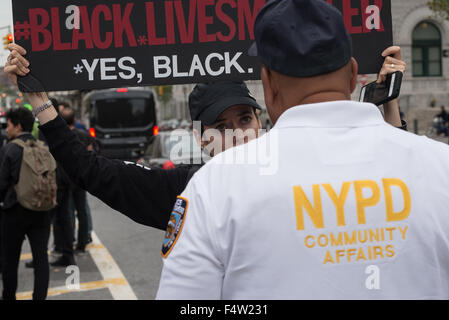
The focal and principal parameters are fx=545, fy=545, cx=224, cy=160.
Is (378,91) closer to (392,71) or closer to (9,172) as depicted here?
(392,71)

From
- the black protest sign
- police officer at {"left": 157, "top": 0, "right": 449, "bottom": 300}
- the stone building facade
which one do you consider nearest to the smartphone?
the black protest sign

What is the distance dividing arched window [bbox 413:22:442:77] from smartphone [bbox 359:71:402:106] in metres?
39.4

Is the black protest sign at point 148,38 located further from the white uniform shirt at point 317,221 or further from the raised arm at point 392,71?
the white uniform shirt at point 317,221

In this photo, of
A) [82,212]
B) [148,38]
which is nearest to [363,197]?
[148,38]

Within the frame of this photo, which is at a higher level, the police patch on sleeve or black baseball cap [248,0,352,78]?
black baseball cap [248,0,352,78]

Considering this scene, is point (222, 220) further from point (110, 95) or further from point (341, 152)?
point (110, 95)

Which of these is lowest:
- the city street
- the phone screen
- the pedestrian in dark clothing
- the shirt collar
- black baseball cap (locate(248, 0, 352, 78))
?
the city street

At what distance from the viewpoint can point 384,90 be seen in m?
2.15

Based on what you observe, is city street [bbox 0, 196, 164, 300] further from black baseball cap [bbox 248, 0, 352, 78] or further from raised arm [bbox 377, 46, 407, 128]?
black baseball cap [bbox 248, 0, 352, 78]

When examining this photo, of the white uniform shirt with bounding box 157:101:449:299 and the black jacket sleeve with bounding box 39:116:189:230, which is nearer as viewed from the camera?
the white uniform shirt with bounding box 157:101:449:299

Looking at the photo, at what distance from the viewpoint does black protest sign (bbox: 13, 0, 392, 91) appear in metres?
2.33

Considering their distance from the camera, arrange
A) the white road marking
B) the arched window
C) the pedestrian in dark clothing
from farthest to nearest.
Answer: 1. the arched window
2. the pedestrian in dark clothing
3. the white road marking

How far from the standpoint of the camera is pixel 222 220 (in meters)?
1.22

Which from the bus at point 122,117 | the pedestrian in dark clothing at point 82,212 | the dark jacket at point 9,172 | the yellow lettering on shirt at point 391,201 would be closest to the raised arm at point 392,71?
the yellow lettering on shirt at point 391,201
